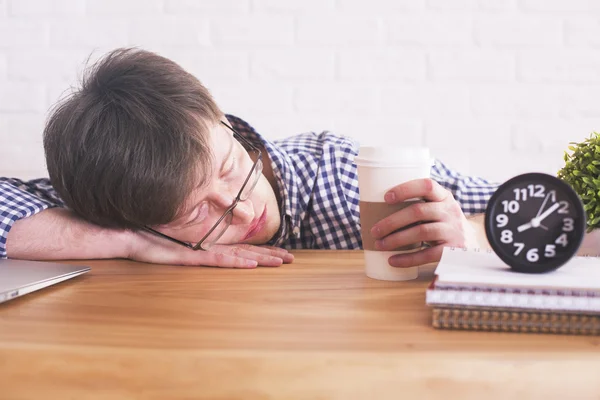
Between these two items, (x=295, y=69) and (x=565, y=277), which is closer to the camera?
(x=565, y=277)

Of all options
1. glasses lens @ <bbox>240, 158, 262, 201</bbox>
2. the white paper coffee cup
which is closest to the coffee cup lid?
the white paper coffee cup

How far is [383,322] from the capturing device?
0.70 meters

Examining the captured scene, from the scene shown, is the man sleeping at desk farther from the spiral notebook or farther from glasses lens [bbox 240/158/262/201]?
the spiral notebook

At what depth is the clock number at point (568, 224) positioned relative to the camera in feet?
2.27

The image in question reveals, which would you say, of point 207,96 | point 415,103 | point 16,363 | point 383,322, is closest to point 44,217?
point 207,96

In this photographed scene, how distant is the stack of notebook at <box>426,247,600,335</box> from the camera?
0.64 m

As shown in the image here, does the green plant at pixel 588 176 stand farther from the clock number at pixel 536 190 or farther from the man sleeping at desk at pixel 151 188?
the clock number at pixel 536 190

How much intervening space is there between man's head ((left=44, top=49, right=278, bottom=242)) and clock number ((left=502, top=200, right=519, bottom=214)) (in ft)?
1.99

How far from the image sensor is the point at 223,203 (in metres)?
1.20

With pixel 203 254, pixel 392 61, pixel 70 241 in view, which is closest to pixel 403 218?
pixel 203 254

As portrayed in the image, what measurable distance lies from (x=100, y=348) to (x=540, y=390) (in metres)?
0.42

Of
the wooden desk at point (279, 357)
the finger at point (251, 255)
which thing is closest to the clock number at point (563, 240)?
the wooden desk at point (279, 357)

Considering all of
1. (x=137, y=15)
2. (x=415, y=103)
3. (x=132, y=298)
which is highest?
(x=137, y=15)

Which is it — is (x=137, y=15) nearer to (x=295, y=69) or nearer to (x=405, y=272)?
(x=295, y=69)
